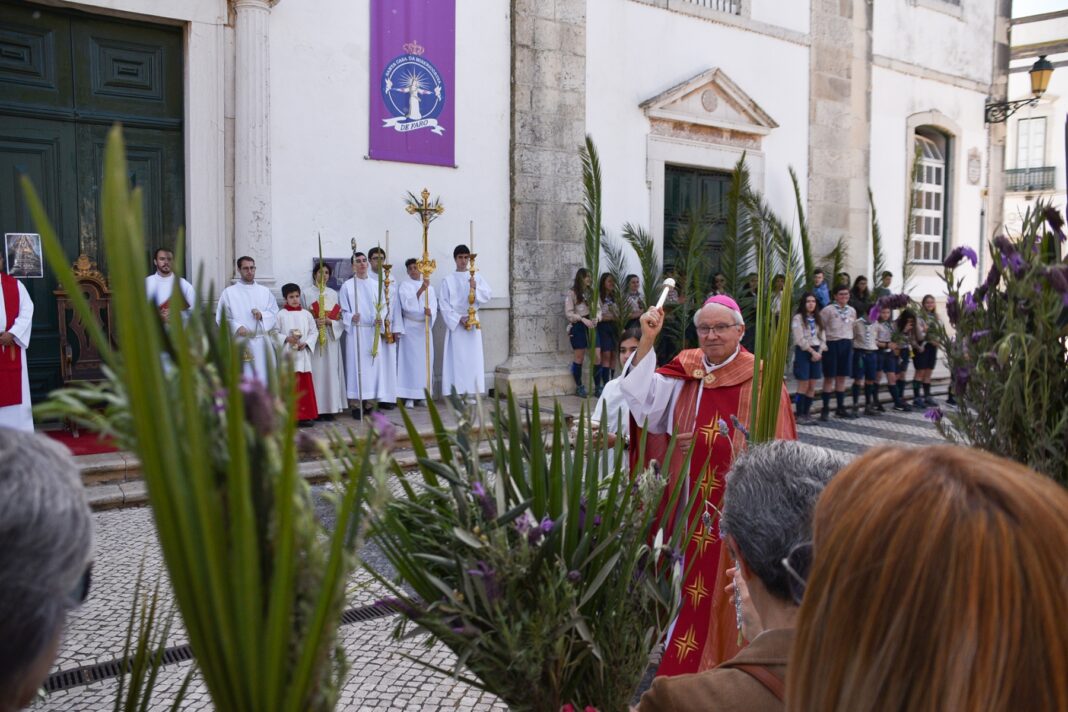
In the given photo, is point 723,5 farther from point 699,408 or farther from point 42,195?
point 699,408

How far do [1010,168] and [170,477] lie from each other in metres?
35.2

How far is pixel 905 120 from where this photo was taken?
51.5ft

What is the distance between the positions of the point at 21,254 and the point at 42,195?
667mm

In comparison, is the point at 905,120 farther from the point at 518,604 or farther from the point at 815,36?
the point at 518,604

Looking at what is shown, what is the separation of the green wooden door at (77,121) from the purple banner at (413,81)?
2.00 meters

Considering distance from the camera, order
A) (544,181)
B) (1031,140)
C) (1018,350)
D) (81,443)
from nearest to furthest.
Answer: (1018,350) < (81,443) < (544,181) < (1031,140)

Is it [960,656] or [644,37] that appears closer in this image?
[960,656]

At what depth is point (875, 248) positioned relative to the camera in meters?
14.2

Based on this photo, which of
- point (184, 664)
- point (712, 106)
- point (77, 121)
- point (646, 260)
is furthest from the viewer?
point (712, 106)

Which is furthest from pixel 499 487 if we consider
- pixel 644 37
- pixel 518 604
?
pixel 644 37

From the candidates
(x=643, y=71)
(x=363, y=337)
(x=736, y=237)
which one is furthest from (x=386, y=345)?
(x=643, y=71)

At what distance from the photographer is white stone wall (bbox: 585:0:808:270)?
38.1ft

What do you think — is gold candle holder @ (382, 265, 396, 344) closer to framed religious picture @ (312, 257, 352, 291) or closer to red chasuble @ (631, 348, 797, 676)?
framed religious picture @ (312, 257, 352, 291)

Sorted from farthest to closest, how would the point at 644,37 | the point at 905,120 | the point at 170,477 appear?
the point at 905,120 → the point at 644,37 → the point at 170,477
